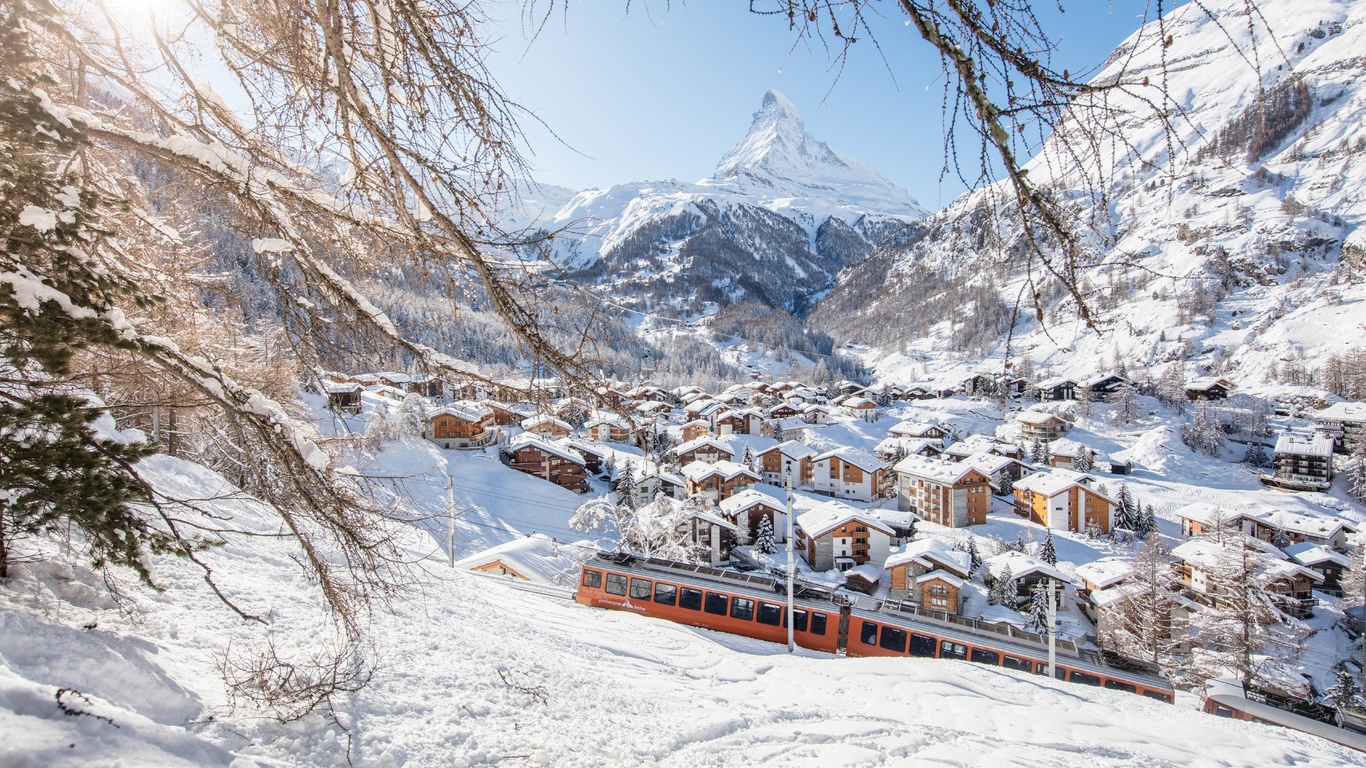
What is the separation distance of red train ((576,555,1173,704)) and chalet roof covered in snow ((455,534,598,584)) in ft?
10.6

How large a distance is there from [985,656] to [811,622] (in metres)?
2.79

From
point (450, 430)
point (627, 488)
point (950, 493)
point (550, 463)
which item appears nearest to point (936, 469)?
point (950, 493)

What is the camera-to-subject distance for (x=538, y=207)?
2084 mm

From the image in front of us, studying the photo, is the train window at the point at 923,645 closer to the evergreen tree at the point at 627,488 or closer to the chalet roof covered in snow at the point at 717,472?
the evergreen tree at the point at 627,488

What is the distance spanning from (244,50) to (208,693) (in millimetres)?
2861

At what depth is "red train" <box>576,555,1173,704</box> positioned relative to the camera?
30.0 feet

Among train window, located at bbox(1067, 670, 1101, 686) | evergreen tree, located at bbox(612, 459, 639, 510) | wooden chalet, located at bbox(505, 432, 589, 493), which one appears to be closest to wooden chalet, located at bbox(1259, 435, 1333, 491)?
train window, located at bbox(1067, 670, 1101, 686)

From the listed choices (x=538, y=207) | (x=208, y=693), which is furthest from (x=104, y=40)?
(x=208, y=693)

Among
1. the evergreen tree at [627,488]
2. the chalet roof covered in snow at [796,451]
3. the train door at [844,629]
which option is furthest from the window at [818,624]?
the chalet roof covered in snow at [796,451]

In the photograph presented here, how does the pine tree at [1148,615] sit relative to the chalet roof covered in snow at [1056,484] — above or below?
below

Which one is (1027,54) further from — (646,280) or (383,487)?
(646,280)

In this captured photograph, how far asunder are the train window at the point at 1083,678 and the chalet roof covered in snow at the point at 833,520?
39.7 feet

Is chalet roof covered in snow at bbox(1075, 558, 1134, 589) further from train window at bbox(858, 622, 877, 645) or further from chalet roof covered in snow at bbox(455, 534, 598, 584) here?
chalet roof covered in snow at bbox(455, 534, 598, 584)

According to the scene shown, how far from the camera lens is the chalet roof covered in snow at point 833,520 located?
70.4 ft
